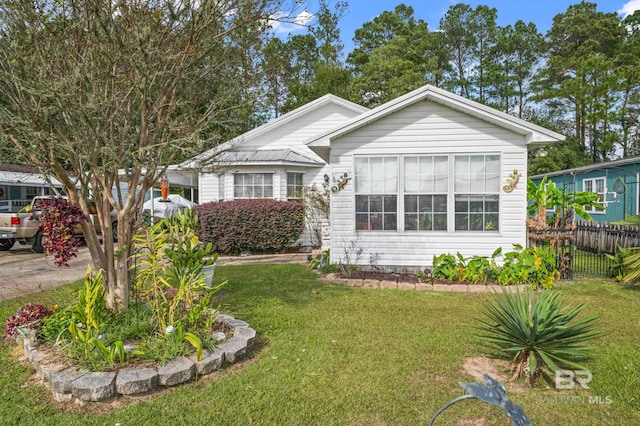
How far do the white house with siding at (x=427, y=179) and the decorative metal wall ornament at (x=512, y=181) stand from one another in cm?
2

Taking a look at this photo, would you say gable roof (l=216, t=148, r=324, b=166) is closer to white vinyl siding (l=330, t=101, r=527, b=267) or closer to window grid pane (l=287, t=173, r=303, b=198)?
window grid pane (l=287, t=173, r=303, b=198)

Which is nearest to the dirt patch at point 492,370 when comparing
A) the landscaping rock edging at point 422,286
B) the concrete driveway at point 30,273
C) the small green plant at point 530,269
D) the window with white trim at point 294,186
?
the landscaping rock edging at point 422,286

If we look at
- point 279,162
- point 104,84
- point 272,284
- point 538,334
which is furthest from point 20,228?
point 538,334

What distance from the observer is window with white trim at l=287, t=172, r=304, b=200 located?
13.5 meters

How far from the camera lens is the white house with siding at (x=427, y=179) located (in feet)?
27.3

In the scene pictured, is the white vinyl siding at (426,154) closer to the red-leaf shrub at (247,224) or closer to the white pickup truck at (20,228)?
the red-leaf shrub at (247,224)

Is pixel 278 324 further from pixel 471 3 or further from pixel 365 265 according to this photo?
pixel 471 3

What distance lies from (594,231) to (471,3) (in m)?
30.6

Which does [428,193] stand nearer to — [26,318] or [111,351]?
[111,351]

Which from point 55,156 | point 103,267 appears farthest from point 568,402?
point 55,156

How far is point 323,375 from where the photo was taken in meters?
3.82

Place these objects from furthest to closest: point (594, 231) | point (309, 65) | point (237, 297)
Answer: point (309, 65)
point (594, 231)
point (237, 297)

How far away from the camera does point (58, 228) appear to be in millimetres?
4059

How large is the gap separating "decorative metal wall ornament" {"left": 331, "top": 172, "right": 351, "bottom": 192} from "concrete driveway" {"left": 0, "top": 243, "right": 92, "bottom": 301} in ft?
16.2
